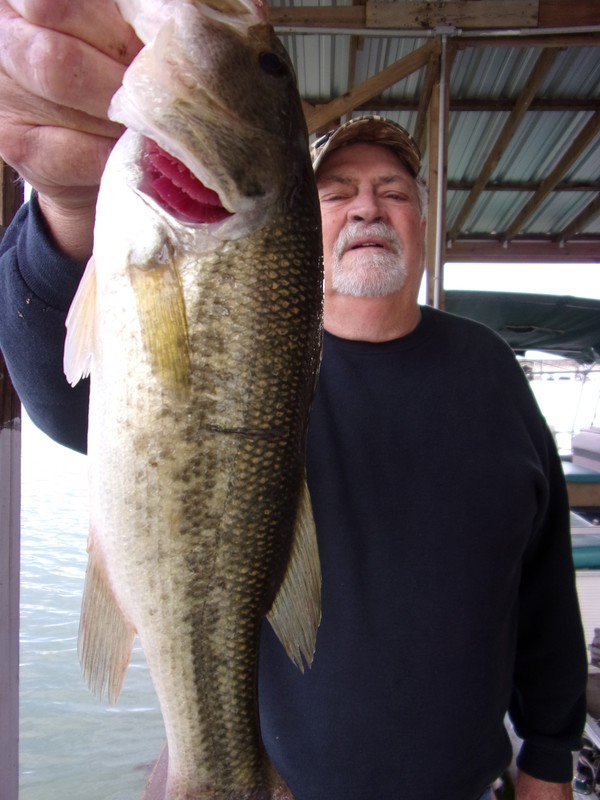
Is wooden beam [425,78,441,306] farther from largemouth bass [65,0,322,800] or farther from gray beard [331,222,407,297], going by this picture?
largemouth bass [65,0,322,800]

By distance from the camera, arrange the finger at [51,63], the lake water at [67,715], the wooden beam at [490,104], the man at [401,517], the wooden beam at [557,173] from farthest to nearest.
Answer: the wooden beam at [557,173] < the wooden beam at [490,104] < the lake water at [67,715] < the man at [401,517] < the finger at [51,63]

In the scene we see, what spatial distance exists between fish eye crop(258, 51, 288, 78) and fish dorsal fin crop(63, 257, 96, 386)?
1.61 feet

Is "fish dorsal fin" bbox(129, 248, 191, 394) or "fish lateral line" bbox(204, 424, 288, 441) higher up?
"fish dorsal fin" bbox(129, 248, 191, 394)

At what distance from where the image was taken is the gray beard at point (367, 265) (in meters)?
2.21

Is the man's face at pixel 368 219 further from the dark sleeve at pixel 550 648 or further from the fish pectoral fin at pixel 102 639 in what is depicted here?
the fish pectoral fin at pixel 102 639

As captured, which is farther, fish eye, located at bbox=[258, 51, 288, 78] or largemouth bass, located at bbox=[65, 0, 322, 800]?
fish eye, located at bbox=[258, 51, 288, 78]

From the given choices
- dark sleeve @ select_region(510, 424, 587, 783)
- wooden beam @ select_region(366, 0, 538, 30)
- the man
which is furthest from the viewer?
wooden beam @ select_region(366, 0, 538, 30)

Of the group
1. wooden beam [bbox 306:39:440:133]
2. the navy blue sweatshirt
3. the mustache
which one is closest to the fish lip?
the navy blue sweatshirt

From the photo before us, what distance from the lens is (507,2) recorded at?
4.33 m

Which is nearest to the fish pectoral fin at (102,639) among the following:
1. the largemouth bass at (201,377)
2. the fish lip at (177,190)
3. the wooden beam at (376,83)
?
the largemouth bass at (201,377)

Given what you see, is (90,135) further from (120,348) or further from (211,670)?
(211,670)

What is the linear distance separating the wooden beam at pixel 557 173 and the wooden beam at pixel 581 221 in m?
0.71

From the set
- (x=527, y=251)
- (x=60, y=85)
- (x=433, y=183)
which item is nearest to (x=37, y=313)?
(x=60, y=85)

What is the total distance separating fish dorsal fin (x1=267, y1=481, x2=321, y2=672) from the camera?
1226 millimetres
